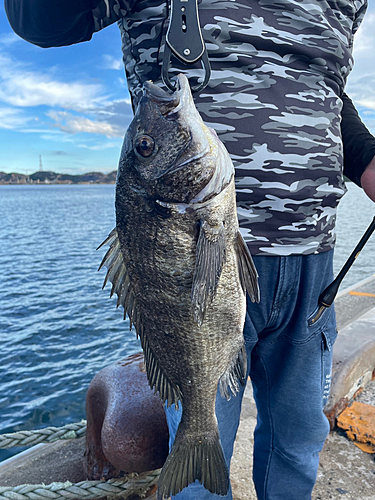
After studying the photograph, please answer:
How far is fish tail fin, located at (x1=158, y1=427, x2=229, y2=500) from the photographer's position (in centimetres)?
172

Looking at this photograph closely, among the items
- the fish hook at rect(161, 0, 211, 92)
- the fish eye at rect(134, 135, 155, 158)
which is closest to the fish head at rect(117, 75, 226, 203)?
the fish eye at rect(134, 135, 155, 158)

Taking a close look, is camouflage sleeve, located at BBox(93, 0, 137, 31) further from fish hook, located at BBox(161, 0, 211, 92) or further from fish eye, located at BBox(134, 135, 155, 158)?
fish eye, located at BBox(134, 135, 155, 158)

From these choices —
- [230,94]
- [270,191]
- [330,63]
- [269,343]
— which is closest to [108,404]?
[269,343]

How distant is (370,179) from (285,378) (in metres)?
1.08

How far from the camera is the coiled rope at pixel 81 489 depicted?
282 centimetres

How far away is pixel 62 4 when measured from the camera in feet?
4.91

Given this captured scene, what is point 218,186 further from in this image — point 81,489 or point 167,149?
point 81,489

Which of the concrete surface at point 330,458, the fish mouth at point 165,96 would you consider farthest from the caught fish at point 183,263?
the concrete surface at point 330,458

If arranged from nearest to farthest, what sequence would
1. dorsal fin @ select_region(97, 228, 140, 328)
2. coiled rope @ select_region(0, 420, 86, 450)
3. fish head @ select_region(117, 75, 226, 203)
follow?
1. fish head @ select_region(117, 75, 226, 203)
2. dorsal fin @ select_region(97, 228, 140, 328)
3. coiled rope @ select_region(0, 420, 86, 450)

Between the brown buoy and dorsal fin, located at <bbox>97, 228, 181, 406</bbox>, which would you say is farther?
the brown buoy

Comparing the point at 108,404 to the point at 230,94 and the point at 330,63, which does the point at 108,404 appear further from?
the point at 330,63

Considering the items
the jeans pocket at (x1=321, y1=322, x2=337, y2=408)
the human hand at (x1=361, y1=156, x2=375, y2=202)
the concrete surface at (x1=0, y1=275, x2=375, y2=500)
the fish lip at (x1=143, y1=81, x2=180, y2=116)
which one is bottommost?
the concrete surface at (x1=0, y1=275, x2=375, y2=500)

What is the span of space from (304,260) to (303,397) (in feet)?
2.39

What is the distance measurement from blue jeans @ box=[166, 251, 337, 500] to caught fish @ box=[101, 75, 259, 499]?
207mm
